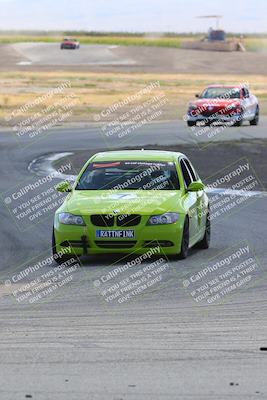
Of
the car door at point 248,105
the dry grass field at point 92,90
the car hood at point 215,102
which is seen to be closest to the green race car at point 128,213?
the car hood at point 215,102

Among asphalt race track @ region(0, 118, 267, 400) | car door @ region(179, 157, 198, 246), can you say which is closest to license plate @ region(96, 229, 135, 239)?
asphalt race track @ region(0, 118, 267, 400)

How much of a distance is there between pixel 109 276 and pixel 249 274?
1559mm

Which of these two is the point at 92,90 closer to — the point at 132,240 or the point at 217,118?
the point at 217,118

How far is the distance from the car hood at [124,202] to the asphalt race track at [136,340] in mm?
654

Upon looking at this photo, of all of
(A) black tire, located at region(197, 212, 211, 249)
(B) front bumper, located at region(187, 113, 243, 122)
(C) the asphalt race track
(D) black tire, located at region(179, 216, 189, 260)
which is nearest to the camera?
(C) the asphalt race track

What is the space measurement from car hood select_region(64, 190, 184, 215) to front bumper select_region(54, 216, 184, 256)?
17 centimetres

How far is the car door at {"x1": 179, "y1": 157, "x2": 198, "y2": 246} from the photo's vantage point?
1459 centimetres

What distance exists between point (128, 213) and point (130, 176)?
44.7 inches

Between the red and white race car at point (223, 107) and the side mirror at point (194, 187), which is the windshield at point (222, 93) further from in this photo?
the side mirror at point (194, 187)

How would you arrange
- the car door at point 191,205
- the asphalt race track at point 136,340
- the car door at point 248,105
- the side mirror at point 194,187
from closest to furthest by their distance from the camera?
the asphalt race track at point 136,340 → the car door at point 191,205 → the side mirror at point 194,187 → the car door at point 248,105

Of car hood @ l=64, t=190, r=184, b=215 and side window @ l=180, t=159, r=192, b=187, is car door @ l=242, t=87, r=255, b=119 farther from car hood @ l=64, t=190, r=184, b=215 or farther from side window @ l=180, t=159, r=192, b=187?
car hood @ l=64, t=190, r=184, b=215

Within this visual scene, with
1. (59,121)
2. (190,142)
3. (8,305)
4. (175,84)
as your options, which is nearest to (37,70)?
(175,84)

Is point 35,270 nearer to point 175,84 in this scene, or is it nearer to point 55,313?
point 55,313

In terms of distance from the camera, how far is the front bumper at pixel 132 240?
1395cm
